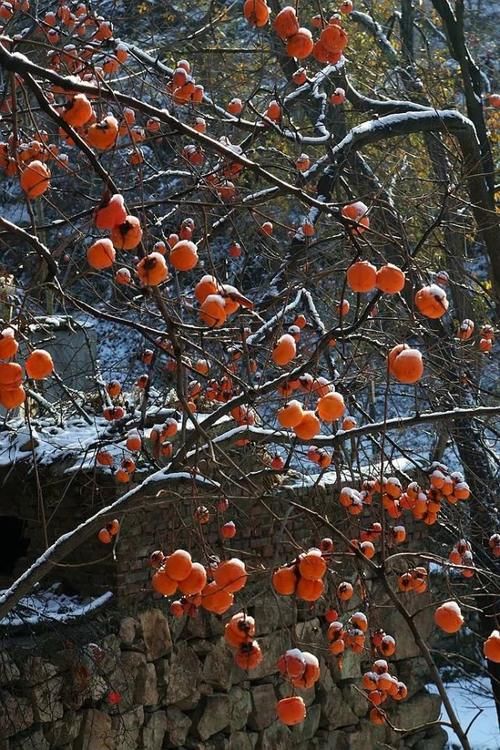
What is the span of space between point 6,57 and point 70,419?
3480 mm

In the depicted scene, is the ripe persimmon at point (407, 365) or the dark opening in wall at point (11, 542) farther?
the dark opening in wall at point (11, 542)

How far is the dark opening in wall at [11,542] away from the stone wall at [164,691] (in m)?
0.69

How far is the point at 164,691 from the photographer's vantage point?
4531 millimetres

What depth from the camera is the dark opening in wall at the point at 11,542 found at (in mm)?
4770

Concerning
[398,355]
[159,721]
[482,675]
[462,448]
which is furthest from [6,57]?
[482,675]

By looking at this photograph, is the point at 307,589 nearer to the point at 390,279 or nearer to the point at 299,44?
the point at 390,279

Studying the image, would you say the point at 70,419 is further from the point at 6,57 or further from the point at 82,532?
the point at 6,57

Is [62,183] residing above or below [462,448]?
above

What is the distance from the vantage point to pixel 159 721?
14.7ft

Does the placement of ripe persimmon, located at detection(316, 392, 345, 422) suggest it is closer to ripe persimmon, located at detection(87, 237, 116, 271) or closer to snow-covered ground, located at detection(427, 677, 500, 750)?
ripe persimmon, located at detection(87, 237, 116, 271)

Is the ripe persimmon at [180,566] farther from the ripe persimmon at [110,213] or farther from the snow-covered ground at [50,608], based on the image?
the snow-covered ground at [50,608]

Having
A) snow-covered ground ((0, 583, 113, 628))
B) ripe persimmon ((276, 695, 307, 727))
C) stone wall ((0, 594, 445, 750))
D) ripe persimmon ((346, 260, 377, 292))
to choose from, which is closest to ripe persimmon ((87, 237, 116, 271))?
ripe persimmon ((346, 260, 377, 292))

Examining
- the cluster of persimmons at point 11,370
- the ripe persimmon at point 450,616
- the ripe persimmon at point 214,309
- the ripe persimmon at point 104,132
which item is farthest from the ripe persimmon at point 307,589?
the ripe persimmon at point 104,132

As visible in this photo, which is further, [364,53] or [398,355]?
[364,53]
